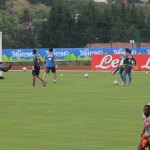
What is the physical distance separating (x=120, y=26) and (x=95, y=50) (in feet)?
59.5

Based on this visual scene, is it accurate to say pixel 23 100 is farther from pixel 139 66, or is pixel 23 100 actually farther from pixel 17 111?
pixel 139 66

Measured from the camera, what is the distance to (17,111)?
22.0m

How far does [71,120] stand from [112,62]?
3939cm

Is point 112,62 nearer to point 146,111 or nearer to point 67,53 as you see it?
point 67,53

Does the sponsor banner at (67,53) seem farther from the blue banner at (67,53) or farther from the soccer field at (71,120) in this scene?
the soccer field at (71,120)

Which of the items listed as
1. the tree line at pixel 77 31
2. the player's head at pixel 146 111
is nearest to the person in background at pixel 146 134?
the player's head at pixel 146 111

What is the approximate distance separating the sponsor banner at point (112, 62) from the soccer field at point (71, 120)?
26505 mm

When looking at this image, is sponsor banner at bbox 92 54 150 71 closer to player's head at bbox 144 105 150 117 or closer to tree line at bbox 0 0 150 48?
tree line at bbox 0 0 150 48

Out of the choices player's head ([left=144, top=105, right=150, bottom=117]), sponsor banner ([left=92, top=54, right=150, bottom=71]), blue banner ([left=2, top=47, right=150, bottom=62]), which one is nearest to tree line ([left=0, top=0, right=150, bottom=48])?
blue banner ([left=2, top=47, right=150, bottom=62])

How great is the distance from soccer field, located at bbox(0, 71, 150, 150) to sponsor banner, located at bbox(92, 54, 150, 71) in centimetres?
2650

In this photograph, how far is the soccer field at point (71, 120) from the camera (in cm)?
1526

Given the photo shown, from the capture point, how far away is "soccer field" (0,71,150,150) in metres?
15.3

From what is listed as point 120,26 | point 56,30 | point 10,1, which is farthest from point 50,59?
point 10,1

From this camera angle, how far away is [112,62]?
58531 mm
